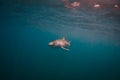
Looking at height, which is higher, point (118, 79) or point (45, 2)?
point (45, 2)

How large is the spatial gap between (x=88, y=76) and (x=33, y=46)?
8016 cm

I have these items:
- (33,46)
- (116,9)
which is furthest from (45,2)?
(33,46)

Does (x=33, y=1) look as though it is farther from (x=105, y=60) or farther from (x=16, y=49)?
(x=105, y=60)

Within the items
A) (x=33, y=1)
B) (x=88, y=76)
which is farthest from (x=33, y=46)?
(x=33, y=1)

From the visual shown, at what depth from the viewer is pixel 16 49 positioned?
358 feet

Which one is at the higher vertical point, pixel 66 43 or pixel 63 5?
pixel 63 5

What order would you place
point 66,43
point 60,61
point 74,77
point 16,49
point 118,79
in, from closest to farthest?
point 66,43, point 118,79, point 74,77, point 16,49, point 60,61

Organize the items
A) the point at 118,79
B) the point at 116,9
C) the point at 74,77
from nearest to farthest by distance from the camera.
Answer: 1. the point at 116,9
2. the point at 118,79
3. the point at 74,77

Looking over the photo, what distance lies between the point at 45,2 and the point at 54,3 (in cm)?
99

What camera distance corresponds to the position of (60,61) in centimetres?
14175

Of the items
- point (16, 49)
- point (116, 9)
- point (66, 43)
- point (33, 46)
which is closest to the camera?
point (66, 43)

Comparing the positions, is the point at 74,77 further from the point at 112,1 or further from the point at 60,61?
the point at 60,61

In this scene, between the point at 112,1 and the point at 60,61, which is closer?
the point at 112,1

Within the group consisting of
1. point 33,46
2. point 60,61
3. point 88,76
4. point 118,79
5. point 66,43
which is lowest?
point 60,61
